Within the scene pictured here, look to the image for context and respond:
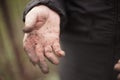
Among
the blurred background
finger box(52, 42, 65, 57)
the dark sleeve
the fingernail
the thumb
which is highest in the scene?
the dark sleeve

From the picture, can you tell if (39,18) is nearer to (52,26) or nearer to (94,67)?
(52,26)

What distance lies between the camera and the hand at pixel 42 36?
0.67 metres

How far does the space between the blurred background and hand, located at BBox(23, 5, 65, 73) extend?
1002mm

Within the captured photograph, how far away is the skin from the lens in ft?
2.19

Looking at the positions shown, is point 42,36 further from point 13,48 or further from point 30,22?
point 13,48

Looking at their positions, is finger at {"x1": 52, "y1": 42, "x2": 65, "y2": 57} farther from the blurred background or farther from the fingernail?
the blurred background

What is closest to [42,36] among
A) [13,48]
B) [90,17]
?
[90,17]

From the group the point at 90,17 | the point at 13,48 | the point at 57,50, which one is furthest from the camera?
the point at 13,48

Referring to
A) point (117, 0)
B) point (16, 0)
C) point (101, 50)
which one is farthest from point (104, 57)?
point (16, 0)

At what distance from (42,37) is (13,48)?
1195 millimetres

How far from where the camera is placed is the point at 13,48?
1.86 metres

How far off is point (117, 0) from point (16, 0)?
108 centimetres

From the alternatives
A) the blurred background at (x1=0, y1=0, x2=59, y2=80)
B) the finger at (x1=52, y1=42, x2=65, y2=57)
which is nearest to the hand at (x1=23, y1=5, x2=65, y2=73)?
the finger at (x1=52, y1=42, x2=65, y2=57)

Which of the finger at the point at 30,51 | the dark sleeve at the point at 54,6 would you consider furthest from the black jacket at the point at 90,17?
the finger at the point at 30,51
